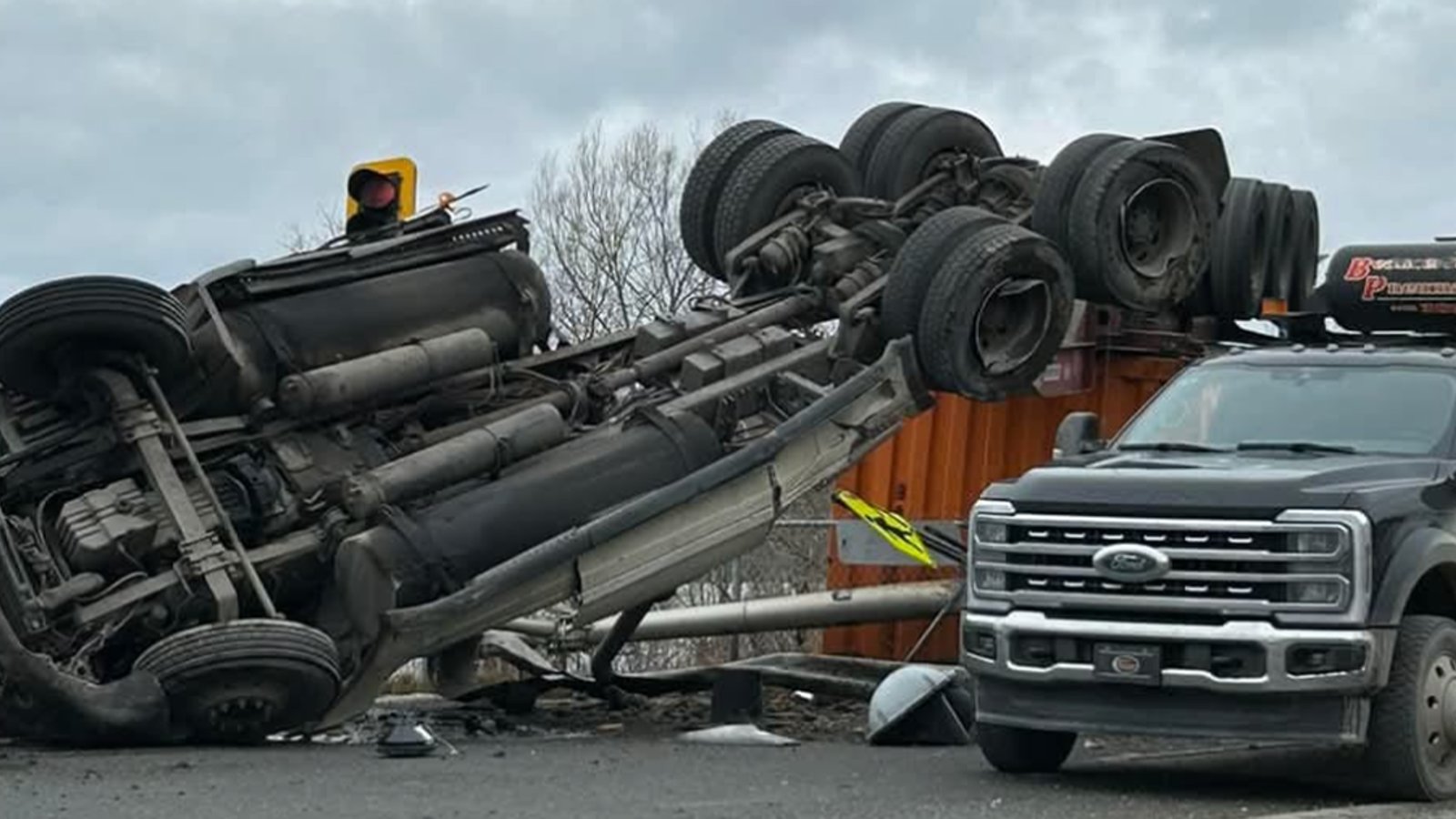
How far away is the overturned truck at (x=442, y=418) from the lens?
10.6 m

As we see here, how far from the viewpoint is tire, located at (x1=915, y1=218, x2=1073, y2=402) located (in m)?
12.5

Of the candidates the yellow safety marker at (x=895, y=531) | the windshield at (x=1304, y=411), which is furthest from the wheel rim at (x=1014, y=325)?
the windshield at (x=1304, y=411)

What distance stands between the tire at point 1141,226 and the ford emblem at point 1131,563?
4414 mm

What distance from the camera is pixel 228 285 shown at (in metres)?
11.7

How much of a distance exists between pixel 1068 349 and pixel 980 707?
17.7 feet

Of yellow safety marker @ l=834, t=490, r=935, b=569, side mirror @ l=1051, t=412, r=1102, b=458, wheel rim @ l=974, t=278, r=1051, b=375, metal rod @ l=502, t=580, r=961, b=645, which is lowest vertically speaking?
metal rod @ l=502, t=580, r=961, b=645

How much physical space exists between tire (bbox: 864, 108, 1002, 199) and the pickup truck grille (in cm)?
551

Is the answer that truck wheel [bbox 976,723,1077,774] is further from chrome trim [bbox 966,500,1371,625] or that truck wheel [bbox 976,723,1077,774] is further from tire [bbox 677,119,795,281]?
tire [bbox 677,119,795,281]

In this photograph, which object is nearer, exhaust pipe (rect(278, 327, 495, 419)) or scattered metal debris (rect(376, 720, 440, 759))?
scattered metal debris (rect(376, 720, 440, 759))

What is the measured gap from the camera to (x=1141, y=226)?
1362 cm

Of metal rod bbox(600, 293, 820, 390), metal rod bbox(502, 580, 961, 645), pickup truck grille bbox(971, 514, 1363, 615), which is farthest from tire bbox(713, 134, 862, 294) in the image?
pickup truck grille bbox(971, 514, 1363, 615)

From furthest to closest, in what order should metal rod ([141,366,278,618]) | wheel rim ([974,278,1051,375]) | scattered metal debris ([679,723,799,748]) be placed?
1. wheel rim ([974,278,1051,375])
2. scattered metal debris ([679,723,799,748])
3. metal rod ([141,366,278,618])

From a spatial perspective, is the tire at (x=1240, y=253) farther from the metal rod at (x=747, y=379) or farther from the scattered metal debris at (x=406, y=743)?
the scattered metal debris at (x=406, y=743)

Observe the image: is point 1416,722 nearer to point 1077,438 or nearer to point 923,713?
point 1077,438
